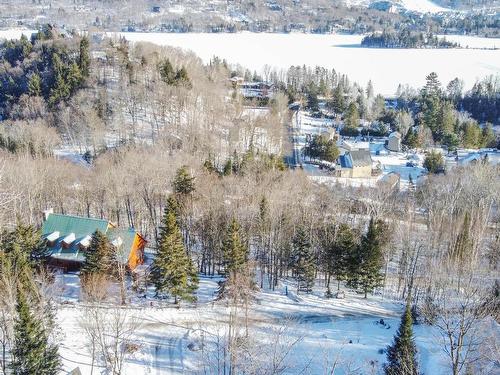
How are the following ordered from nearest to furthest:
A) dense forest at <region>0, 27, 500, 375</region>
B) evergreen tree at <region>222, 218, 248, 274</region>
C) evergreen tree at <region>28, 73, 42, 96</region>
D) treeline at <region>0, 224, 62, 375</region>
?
treeline at <region>0, 224, 62, 375</region> → dense forest at <region>0, 27, 500, 375</region> → evergreen tree at <region>222, 218, 248, 274</region> → evergreen tree at <region>28, 73, 42, 96</region>

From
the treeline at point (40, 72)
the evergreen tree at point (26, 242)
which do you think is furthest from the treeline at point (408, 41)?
the evergreen tree at point (26, 242)

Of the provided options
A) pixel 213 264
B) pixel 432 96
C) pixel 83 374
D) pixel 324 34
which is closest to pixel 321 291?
pixel 213 264

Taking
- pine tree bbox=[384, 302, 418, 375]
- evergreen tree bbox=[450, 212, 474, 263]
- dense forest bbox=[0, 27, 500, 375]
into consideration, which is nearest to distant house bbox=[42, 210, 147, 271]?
dense forest bbox=[0, 27, 500, 375]

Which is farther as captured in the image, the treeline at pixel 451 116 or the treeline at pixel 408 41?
the treeline at pixel 408 41

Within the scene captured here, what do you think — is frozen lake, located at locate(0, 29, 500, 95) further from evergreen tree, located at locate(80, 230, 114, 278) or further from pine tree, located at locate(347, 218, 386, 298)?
evergreen tree, located at locate(80, 230, 114, 278)

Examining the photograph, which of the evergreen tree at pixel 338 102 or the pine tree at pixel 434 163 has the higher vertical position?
the evergreen tree at pixel 338 102

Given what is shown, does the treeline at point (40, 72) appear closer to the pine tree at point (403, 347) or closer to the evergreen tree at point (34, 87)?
the evergreen tree at point (34, 87)
